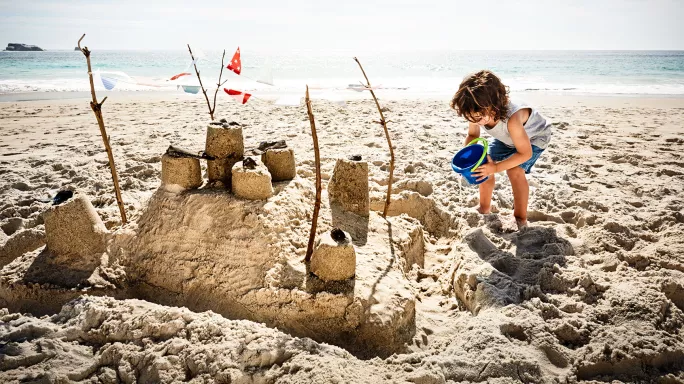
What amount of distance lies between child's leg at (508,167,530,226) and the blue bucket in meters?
0.43

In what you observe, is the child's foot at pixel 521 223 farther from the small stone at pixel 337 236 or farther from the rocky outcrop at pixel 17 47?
the rocky outcrop at pixel 17 47

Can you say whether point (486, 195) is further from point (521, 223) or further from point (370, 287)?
point (370, 287)

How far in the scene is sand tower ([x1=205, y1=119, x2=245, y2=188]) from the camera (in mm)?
2270

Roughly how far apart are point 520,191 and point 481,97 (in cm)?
83

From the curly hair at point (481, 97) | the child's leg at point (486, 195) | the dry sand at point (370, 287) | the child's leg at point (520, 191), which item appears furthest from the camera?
the child's leg at point (486, 195)

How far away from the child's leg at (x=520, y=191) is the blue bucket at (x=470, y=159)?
43 centimetres

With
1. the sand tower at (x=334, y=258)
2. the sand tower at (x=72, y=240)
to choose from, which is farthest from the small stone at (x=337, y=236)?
the sand tower at (x=72, y=240)

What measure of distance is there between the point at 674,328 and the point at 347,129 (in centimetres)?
417

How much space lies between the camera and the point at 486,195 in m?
3.04

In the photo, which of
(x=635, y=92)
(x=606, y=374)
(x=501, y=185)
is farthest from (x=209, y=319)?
(x=635, y=92)

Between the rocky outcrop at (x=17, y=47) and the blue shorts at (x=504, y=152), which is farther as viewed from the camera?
the rocky outcrop at (x=17, y=47)

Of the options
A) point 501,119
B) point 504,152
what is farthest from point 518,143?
point 504,152

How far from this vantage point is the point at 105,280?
2.15 meters

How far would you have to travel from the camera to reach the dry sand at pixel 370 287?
155 centimetres
